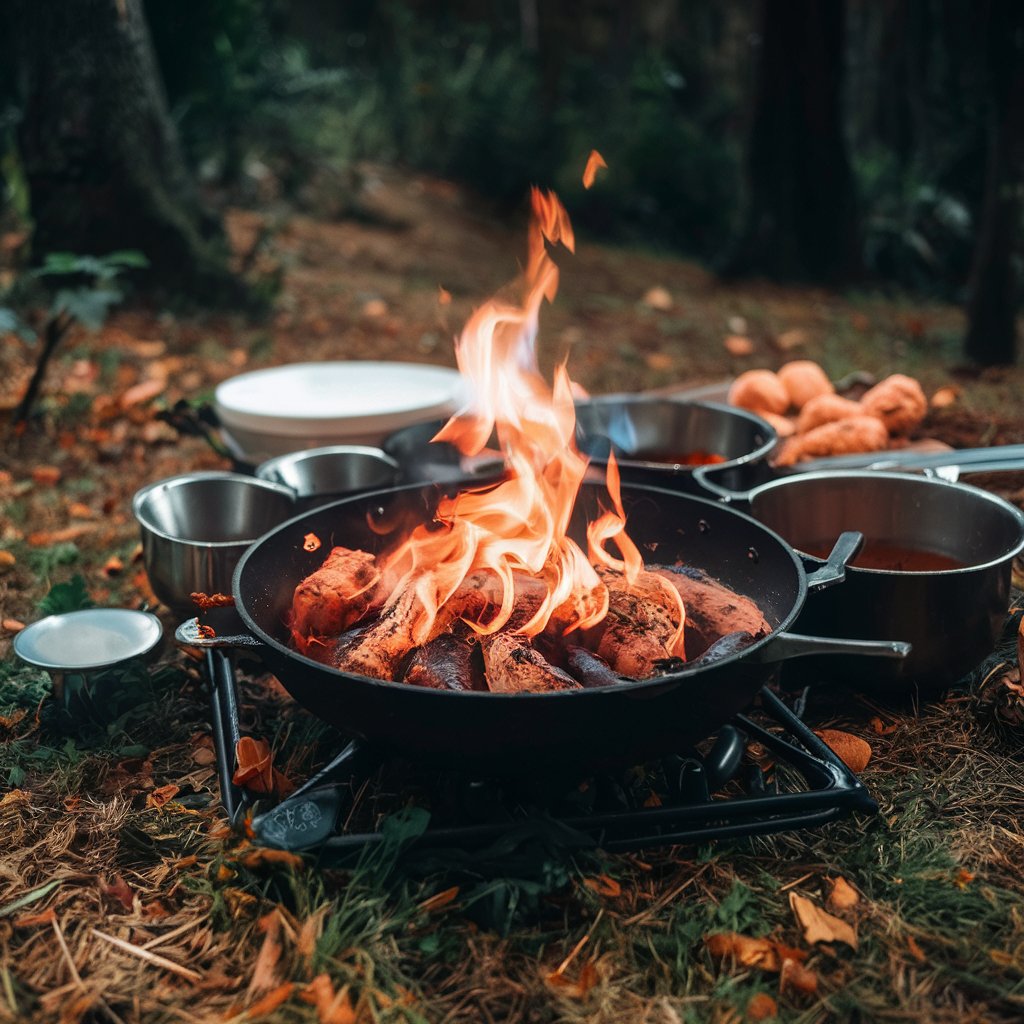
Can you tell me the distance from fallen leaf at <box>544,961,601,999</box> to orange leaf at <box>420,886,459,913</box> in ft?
0.79

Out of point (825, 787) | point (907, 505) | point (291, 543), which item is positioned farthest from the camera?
point (907, 505)

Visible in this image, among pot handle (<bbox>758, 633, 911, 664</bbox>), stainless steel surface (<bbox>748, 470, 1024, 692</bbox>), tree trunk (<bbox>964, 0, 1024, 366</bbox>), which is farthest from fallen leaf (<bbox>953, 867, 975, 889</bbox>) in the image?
tree trunk (<bbox>964, 0, 1024, 366</bbox>)

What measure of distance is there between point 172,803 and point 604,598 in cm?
110

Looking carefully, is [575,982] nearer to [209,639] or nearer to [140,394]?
[209,639]

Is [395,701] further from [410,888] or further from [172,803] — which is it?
[172,803]

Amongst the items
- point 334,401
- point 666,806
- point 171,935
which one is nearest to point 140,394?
point 334,401

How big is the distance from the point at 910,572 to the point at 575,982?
4.24 ft

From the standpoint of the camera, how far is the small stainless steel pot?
2.42 m

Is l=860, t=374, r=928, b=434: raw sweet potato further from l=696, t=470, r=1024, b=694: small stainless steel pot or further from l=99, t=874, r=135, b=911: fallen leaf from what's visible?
l=99, t=874, r=135, b=911: fallen leaf

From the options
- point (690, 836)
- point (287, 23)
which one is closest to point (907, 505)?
point (690, 836)

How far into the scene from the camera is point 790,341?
6.45m

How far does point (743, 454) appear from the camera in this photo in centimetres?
354

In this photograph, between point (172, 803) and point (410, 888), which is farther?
point (172, 803)

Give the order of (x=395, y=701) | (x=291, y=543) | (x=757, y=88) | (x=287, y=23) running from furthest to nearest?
(x=287, y=23) → (x=757, y=88) → (x=291, y=543) → (x=395, y=701)
